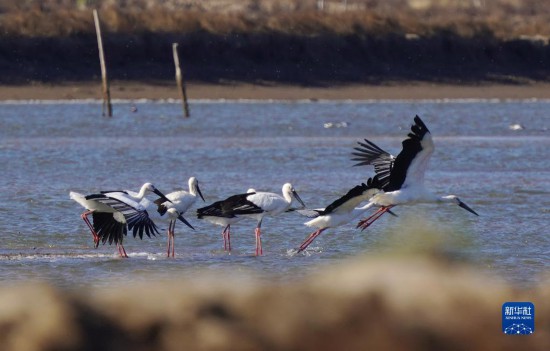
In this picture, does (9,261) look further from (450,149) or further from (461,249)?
(450,149)

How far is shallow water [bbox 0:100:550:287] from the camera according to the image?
36.8 feet

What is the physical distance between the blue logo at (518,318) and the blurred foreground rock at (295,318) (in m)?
0.02

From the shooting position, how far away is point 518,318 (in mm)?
4723

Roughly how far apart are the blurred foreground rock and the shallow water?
825mm

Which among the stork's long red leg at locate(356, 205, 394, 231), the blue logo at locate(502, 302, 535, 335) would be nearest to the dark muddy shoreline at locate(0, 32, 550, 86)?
the stork's long red leg at locate(356, 205, 394, 231)

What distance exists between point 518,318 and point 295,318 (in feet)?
2.76

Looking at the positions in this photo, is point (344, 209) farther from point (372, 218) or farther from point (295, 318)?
point (295, 318)

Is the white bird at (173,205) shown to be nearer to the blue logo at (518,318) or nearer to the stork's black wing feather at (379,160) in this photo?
the stork's black wing feather at (379,160)

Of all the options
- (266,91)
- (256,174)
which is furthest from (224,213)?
(266,91)

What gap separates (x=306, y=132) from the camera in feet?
93.6

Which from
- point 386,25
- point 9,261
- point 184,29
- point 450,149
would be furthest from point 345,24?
point 9,261

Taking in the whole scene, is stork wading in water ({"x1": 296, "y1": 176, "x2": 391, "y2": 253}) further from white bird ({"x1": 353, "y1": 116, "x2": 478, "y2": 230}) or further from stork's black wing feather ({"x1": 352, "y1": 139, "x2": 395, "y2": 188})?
stork's black wing feather ({"x1": 352, "y1": 139, "x2": 395, "y2": 188})

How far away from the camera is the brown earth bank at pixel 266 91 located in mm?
38844

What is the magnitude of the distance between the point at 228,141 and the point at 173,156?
11.0 feet
